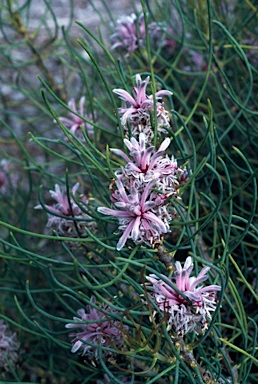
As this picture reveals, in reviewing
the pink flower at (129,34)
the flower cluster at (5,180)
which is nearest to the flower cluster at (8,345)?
the flower cluster at (5,180)

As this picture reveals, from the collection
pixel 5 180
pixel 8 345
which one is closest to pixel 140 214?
pixel 8 345

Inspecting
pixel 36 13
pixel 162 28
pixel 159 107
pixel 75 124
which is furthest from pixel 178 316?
pixel 36 13

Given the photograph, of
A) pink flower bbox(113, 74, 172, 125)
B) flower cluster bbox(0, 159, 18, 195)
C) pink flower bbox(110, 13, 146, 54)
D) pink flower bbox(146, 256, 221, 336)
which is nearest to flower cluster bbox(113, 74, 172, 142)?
pink flower bbox(113, 74, 172, 125)

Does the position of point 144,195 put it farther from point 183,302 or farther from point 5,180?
point 5,180

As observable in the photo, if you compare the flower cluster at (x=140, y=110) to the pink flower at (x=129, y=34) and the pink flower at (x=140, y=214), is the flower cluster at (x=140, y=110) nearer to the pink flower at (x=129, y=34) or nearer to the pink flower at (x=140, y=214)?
the pink flower at (x=140, y=214)

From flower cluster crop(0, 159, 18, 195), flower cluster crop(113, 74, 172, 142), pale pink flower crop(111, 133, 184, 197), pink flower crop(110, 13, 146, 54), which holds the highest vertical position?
flower cluster crop(113, 74, 172, 142)

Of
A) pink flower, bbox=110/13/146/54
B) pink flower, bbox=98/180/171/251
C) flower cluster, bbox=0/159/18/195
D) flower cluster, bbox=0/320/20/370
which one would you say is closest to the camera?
pink flower, bbox=98/180/171/251

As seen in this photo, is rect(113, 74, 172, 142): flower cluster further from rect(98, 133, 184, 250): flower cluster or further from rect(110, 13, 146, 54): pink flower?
rect(110, 13, 146, 54): pink flower
